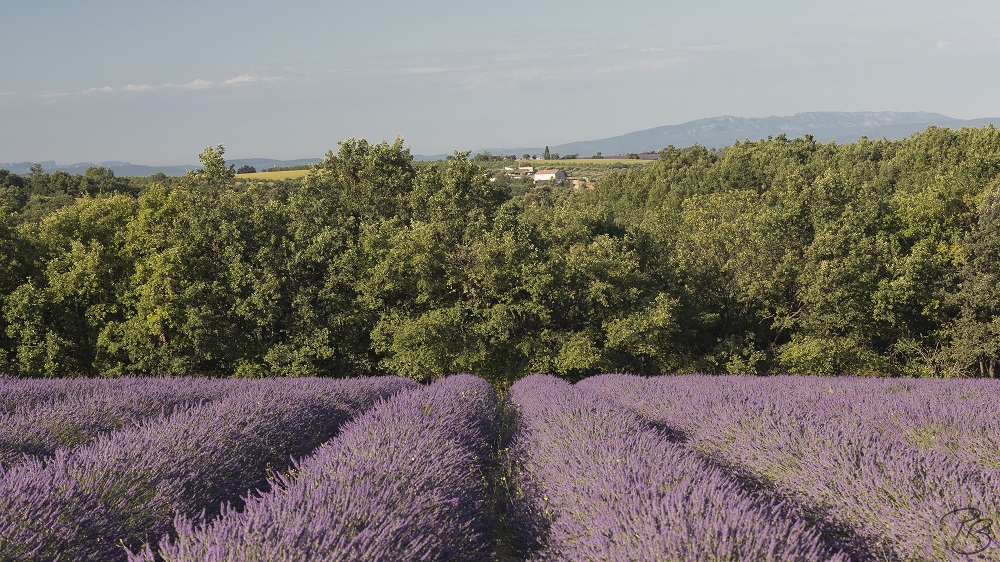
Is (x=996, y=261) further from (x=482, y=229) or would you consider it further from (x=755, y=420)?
(x=755, y=420)

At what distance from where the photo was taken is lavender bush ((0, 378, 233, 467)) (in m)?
6.51

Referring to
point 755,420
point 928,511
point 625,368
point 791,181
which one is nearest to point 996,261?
point 791,181

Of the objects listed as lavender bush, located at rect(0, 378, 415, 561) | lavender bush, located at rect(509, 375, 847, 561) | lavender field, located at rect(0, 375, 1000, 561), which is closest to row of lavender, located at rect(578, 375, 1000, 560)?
lavender field, located at rect(0, 375, 1000, 561)

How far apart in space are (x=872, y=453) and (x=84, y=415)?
9.00 metres

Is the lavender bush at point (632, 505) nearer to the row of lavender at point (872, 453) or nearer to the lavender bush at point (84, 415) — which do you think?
the row of lavender at point (872, 453)

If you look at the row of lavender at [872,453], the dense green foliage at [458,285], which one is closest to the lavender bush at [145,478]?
the row of lavender at [872,453]

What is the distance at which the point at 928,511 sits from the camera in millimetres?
4031

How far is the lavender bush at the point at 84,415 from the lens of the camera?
651 centimetres

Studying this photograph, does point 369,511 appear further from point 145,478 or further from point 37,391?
point 37,391

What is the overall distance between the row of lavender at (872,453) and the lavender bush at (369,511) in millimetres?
2811

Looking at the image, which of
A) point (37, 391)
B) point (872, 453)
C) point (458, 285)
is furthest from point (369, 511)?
point (458, 285)

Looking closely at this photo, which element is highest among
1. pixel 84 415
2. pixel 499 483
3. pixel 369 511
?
pixel 369 511

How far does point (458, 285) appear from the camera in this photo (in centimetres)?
1748

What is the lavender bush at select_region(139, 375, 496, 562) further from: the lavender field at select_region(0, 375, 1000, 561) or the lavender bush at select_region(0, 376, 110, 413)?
the lavender bush at select_region(0, 376, 110, 413)
